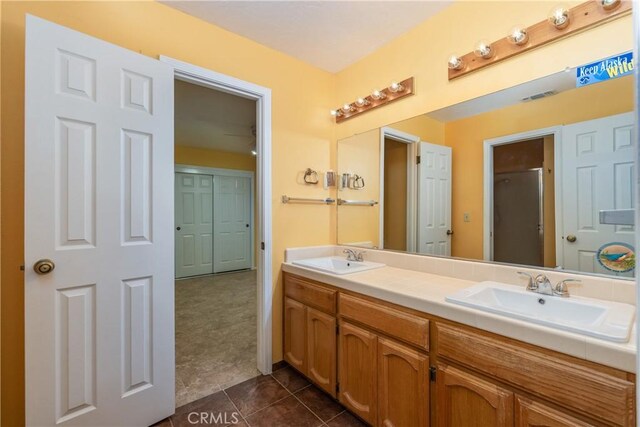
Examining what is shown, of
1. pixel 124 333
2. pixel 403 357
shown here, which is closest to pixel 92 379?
pixel 124 333

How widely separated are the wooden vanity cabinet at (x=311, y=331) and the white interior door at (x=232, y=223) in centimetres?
357

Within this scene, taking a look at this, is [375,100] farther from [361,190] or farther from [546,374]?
[546,374]

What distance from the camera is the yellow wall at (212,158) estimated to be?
477 cm

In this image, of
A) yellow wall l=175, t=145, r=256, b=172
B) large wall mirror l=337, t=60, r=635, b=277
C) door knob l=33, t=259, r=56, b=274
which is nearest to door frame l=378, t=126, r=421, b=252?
large wall mirror l=337, t=60, r=635, b=277

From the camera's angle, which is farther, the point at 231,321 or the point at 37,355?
the point at 231,321

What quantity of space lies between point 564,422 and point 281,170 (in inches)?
76.3

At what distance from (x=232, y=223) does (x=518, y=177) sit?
486cm

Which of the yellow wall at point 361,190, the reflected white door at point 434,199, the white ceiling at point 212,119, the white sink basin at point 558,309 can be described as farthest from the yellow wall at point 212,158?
the white sink basin at point 558,309

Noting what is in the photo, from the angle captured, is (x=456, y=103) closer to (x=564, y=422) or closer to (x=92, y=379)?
(x=564, y=422)

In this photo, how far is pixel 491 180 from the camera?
1.55 m

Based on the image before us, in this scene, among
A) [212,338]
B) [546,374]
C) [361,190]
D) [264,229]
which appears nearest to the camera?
[546,374]

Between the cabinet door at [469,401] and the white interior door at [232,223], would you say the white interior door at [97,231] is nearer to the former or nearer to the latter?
the cabinet door at [469,401]

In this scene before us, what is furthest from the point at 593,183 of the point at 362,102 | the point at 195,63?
the point at 195,63

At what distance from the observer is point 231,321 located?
3000mm
